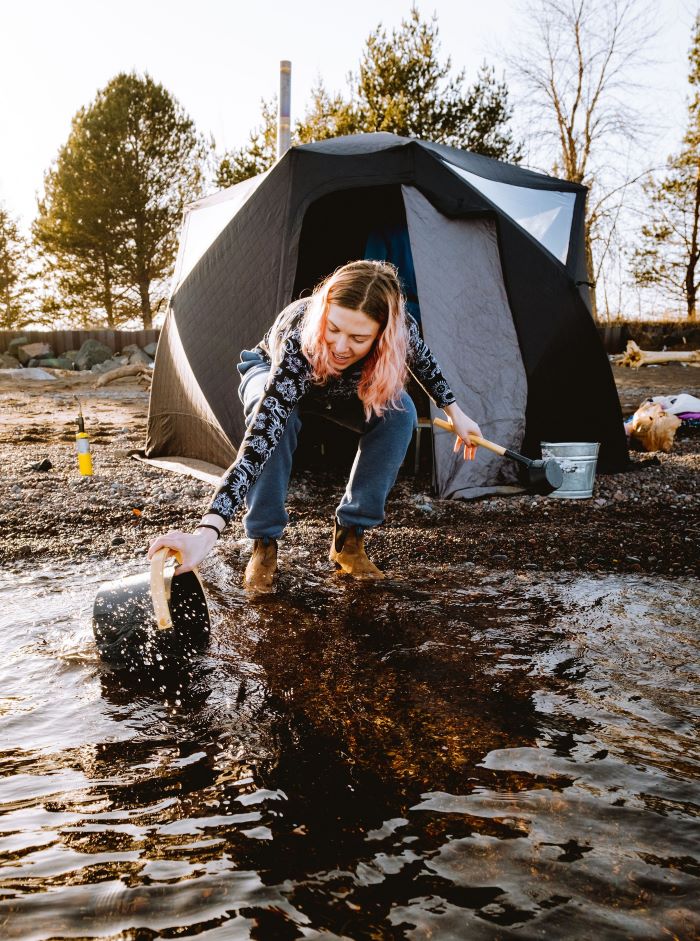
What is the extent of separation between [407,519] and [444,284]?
1492mm

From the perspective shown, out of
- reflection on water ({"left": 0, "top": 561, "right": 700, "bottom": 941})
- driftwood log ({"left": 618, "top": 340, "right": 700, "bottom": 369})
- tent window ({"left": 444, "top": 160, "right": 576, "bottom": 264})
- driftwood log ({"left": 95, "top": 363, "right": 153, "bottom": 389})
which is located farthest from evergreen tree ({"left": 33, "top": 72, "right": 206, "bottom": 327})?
reflection on water ({"left": 0, "top": 561, "right": 700, "bottom": 941})

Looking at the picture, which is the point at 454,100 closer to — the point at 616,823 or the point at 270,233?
the point at 270,233

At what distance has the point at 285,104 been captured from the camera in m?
6.61

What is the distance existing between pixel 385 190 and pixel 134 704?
4.13 m

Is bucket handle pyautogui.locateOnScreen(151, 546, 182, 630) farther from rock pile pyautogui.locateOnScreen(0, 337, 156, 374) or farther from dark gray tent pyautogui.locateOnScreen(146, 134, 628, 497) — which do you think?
rock pile pyautogui.locateOnScreen(0, 337, 156, 374)

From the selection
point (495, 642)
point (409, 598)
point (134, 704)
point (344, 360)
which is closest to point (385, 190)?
point (344, 360)

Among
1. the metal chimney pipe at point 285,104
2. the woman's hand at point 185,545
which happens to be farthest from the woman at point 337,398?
the metal chimney pipe at point 285,104

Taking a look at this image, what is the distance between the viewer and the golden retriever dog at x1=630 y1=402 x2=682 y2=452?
5750 mm

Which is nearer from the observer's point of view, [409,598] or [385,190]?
[409,598]

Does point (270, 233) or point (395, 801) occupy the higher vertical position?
point (270, 233)

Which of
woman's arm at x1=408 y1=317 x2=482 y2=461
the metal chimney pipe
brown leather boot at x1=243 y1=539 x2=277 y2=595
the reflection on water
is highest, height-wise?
the metal chimney pipe

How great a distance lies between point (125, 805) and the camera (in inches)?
58.7

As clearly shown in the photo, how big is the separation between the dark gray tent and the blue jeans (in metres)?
1.34

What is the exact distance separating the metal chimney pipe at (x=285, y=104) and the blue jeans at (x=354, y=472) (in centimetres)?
437
